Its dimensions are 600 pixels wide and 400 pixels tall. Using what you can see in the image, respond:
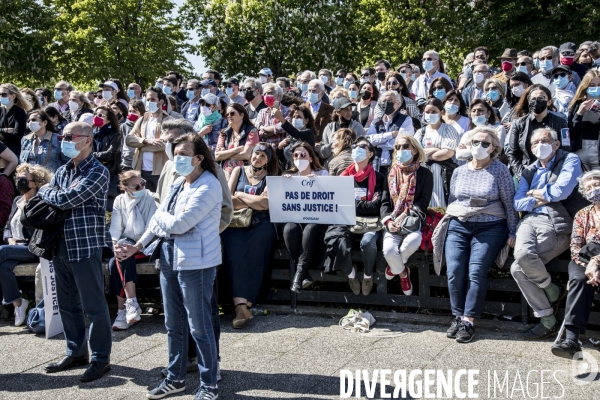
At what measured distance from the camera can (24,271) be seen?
855 cm

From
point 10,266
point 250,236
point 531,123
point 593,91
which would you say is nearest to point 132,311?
point 250,236

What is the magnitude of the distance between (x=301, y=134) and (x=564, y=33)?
62.0 feet

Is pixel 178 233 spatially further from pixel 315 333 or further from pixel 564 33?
pixel 564 33

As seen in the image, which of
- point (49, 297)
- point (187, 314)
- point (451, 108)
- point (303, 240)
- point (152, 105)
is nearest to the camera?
point (187, 314)

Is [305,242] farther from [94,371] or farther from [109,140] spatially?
[109,140]

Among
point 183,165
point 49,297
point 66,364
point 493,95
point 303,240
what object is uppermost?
point 493,95

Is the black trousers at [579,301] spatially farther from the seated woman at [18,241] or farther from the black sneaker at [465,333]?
the seated woman at [18,241]

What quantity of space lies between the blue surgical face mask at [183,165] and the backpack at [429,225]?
3004 millimetres

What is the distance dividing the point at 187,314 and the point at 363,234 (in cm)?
275

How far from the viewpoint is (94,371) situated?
20.7 feet

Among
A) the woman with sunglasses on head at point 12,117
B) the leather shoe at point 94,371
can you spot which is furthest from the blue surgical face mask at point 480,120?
the woman with sunglasses on head at point 12,117

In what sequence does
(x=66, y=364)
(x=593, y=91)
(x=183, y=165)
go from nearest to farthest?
(x=183, y=165) < (x=66, y=364) < (x=593, y=91)

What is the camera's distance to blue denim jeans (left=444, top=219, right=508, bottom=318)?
6980 millimetres

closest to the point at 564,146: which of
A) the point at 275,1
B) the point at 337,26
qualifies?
the point at 337,26
